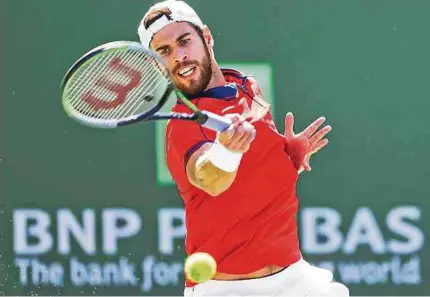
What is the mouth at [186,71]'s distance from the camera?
3734 mm

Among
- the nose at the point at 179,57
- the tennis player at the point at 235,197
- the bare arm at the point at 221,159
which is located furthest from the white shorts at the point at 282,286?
the nose at the point at 179,57

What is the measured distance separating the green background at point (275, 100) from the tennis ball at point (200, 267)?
9.15ft

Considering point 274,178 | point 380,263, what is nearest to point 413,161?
point 380,263

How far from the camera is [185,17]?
3787 mm

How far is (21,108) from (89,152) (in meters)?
0.44

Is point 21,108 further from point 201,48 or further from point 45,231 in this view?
point 201,48

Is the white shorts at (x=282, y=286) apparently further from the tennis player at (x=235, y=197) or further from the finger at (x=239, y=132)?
the finger at (x=239, y=132)

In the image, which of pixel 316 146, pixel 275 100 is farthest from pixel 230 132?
pixel 275 100

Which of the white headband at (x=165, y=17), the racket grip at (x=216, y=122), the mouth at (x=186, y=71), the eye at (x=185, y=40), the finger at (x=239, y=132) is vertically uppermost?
the white headband at (x=165, y=17)

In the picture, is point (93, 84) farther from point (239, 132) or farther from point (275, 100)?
point (275, 100)

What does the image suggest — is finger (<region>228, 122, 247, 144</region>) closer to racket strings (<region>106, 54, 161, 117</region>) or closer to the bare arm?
the bare arm

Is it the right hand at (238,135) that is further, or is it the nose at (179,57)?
the nose at (179,57)

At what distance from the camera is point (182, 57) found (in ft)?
12.2

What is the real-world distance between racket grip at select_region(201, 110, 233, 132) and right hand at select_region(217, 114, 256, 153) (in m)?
0.01
